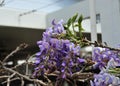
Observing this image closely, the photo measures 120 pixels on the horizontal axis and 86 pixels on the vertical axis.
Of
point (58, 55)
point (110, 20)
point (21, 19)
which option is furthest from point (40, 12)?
point (58, 55)

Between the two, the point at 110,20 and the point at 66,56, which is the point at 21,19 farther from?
the point at 66,56

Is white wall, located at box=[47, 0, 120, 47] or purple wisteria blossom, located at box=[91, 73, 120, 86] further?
white wall, located at box=[47, 0, 120, 47]

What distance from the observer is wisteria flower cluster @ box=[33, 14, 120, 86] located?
0.65 m

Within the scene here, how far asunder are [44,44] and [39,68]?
1.9 inches

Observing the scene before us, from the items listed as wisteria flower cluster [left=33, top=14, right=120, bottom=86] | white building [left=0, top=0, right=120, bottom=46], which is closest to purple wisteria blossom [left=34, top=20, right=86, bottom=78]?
wisteria flower cluster [left=33, top=14, right=120, bottom=86]

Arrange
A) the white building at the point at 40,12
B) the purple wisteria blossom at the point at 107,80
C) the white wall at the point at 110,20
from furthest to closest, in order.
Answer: the white building at the point at 40,12, the white wall at the point at 110,20, the purple wisteria blossom at the point at 107,80

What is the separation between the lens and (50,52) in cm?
65

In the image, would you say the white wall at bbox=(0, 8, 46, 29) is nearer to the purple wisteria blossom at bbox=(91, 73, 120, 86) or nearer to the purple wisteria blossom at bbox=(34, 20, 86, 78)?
the purple wisteria blossom at bbox=(34, 20, 86, 78)

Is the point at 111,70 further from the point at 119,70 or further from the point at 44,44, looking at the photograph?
the point at 44,44

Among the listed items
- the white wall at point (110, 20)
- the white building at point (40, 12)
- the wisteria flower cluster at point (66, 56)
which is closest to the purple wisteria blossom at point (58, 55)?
the wisteria flower cluster at point (66, 56)

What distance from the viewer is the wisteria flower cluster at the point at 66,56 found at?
2.12 ft

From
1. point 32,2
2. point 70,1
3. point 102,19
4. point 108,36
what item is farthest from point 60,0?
point 108,36

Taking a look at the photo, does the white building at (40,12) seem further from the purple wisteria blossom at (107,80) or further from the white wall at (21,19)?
the purple wisteria blossom at (107,80)

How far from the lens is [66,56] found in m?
0.65
